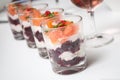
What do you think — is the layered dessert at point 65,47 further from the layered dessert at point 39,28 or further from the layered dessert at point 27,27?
the layered dessert at point 27,27

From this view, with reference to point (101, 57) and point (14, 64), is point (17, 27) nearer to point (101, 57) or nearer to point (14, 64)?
point (14, 64)

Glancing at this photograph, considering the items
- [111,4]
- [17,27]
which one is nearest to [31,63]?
[17,27]

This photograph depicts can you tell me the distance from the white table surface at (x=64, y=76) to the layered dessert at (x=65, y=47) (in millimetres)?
18

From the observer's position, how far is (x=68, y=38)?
2.00 feet

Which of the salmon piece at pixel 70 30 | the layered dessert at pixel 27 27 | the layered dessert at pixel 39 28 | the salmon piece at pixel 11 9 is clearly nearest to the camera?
the salmon piece at pixel 70 30

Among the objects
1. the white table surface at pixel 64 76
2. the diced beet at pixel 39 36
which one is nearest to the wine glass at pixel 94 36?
the white table surface at pixel 64 76

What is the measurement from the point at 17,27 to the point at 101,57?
0.38 meters

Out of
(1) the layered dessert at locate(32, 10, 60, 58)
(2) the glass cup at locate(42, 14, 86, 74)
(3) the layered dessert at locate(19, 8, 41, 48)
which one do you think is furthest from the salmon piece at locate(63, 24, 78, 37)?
(3) the layered dessert at locate(19, 8, 41, 48)

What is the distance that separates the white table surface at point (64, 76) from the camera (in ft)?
2.02

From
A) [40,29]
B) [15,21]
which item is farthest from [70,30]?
[15,21]

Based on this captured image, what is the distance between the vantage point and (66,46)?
61cm

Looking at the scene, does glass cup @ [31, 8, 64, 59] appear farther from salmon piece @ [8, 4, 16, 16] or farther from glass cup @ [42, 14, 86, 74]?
salmon piece @ [8, 4, 16, 16]

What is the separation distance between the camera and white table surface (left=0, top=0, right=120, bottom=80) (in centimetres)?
62

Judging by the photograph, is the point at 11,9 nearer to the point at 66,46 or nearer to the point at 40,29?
the point at 40,29
